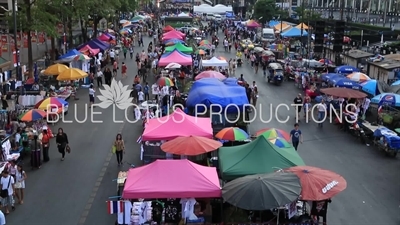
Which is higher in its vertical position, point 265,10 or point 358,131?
point 265,10

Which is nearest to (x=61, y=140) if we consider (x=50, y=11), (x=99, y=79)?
(x=99, y=79)

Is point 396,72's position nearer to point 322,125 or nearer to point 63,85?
point 322,125

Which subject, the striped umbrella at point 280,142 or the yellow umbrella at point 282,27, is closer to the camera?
A: the striped umbrella at point 280,142

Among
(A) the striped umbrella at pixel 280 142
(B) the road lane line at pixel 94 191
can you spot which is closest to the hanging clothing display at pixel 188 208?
(B) the road lane line at pixel 94 191

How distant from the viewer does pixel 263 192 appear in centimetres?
999

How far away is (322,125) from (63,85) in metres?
14.6

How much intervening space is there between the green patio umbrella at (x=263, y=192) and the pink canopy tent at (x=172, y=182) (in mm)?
559

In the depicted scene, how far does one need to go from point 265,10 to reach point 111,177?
185 feet

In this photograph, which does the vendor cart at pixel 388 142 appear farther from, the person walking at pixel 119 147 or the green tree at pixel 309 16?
the green tree at pixel 309 16

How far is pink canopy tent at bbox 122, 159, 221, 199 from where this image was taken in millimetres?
10773

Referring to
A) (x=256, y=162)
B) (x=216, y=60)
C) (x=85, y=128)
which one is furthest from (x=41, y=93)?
(x=256, y=162)

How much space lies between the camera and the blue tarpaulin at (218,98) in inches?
723

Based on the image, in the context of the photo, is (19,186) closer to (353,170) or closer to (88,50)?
(353,170)

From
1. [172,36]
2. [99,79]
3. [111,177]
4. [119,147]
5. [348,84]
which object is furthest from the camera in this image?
[172,36]
